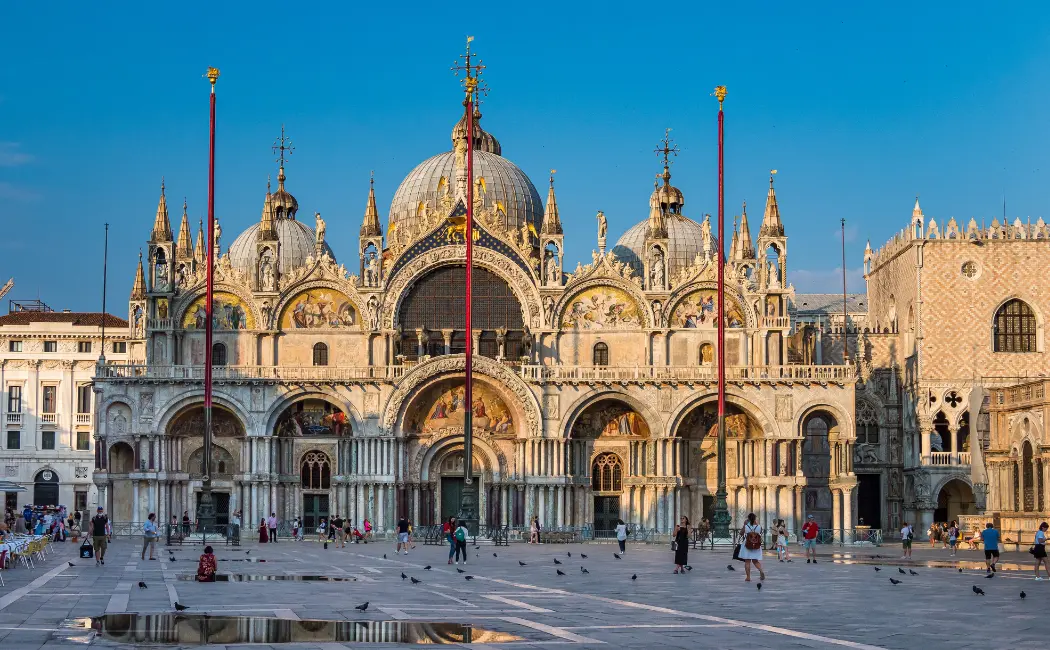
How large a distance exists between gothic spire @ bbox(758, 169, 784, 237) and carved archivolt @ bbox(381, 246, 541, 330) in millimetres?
10692

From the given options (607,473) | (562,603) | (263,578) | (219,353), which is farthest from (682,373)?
(562,603)

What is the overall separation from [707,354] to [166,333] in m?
24.0

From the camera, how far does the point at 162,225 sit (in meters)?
73.2

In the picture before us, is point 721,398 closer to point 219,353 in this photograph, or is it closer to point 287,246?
point 219,353

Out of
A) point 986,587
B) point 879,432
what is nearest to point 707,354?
point 879,432

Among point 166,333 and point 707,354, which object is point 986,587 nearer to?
point 707,354

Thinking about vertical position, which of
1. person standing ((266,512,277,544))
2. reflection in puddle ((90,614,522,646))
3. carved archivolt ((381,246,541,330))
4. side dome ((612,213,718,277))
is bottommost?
person standing ((266,512,277,544))

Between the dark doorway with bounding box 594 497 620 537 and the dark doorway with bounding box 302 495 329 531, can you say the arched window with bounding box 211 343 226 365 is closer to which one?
the dark doorway with bounding box 302 495 329 531

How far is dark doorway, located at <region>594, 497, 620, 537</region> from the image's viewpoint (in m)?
70.4

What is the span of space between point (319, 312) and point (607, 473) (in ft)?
48.0

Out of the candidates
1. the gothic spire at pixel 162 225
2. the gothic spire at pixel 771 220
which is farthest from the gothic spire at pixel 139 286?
the gothic spire at pixel 771 220

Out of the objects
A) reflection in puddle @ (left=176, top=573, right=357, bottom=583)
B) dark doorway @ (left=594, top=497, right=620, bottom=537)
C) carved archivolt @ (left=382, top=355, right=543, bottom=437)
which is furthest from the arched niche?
reflection in puddle @ (left=176, top=573, right=357, bottom=583)

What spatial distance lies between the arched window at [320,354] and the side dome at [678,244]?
15919 mm

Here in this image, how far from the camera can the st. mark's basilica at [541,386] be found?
68.4 m
